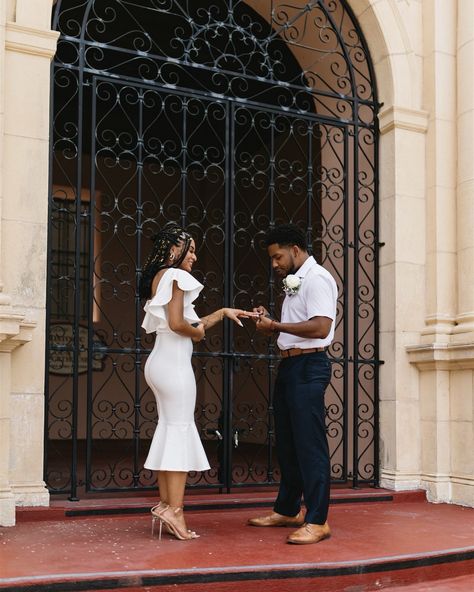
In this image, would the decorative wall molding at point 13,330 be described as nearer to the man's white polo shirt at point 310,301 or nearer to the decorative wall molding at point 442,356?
the man's white polo shirt at point 310,301

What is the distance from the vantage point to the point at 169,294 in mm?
5621

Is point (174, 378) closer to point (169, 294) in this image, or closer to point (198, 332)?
point (198, 332)

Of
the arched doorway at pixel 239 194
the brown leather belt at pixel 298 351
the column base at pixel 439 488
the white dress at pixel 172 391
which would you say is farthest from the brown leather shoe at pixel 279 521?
the column base at pixel 439 488

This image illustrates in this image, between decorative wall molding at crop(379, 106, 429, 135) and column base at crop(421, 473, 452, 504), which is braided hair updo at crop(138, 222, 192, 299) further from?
column base at crop(421, 473, 452, 504)

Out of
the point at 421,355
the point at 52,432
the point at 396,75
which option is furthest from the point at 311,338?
the point at 52,432

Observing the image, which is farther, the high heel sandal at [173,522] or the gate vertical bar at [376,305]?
the gate vertical bar at [376,305]

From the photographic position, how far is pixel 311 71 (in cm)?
935

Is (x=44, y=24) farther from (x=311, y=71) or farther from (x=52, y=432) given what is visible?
(x=52, y=432)

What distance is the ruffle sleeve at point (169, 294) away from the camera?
5613 millimetres

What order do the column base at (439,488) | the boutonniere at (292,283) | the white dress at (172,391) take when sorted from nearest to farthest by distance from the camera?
the white dress at (172,391) → the boutonniere at (292,283) → the column base at (439,488)

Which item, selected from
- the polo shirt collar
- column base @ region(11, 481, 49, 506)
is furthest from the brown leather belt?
column base @ region(11, 481, 49, 506)

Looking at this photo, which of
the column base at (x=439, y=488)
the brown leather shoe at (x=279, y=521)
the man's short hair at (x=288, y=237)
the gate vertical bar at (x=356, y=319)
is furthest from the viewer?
the gate vertical bar at (x=356, y=319)

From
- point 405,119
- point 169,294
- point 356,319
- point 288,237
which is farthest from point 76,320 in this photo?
point 405,119

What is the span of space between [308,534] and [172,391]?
1330 millimetres
